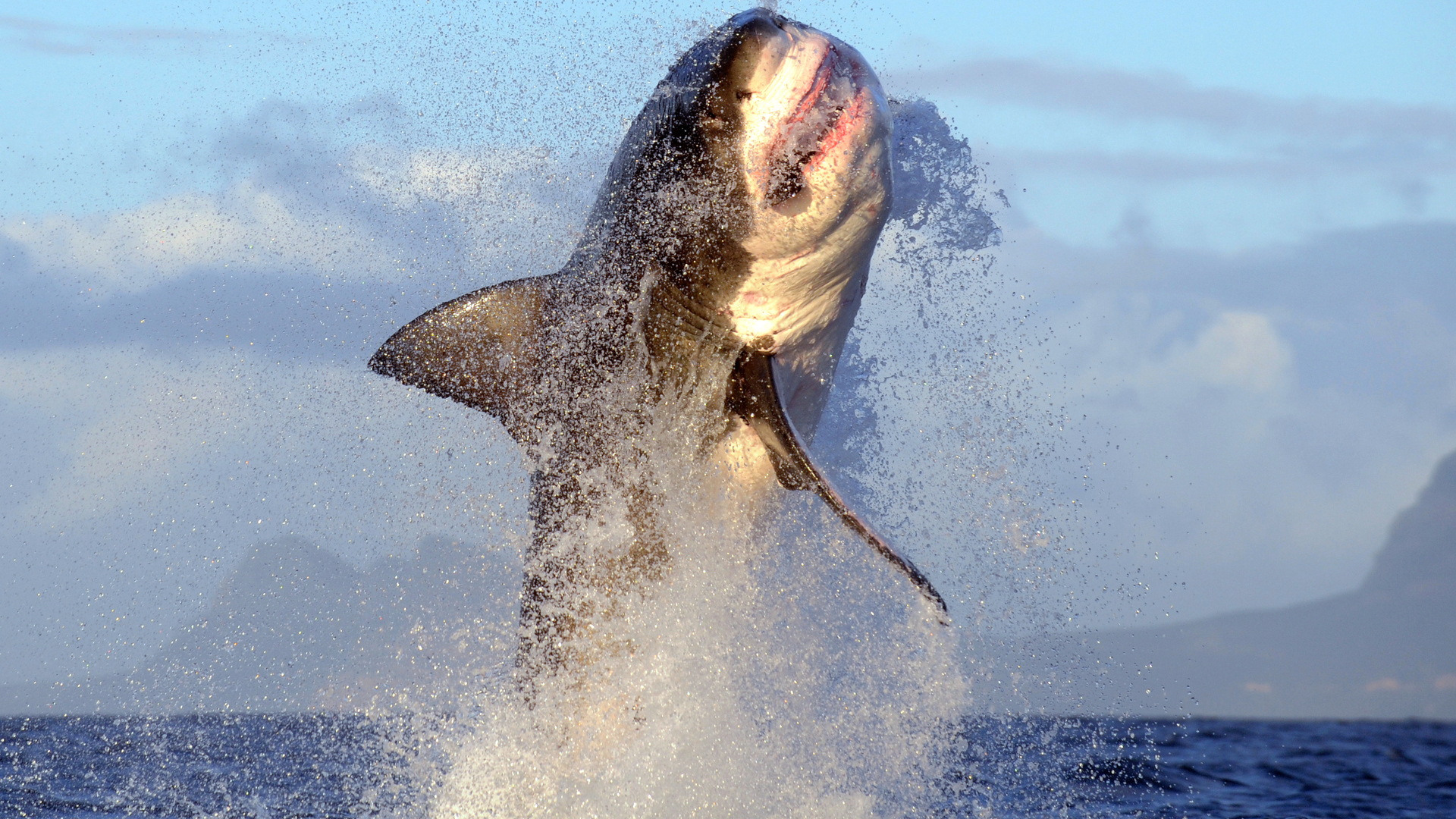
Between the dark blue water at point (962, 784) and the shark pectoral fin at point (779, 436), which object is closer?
the shark pectoral fin at point (779, 436)

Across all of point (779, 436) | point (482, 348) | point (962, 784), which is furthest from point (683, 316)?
point (962, 784)

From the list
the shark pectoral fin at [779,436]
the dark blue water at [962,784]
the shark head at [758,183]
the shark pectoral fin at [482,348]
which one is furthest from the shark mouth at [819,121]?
the dark blue water at [962,784]

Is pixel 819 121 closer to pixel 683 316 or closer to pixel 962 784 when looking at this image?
pixel 683 316

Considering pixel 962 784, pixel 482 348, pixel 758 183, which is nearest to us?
pixel 758 183

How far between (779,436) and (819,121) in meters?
1.25

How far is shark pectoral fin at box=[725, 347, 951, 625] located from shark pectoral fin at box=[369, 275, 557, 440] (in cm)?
94

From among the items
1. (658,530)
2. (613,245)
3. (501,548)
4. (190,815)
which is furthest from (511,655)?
(190,815)

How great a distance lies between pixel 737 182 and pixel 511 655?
95.3 inches

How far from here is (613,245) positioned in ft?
14.4

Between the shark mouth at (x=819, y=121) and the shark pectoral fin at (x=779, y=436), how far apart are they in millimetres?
787

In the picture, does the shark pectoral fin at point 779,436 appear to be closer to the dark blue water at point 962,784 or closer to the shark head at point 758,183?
the shark head at point 758,183

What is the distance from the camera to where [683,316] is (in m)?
4.36

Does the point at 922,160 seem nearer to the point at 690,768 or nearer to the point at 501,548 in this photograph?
the point at 501,548

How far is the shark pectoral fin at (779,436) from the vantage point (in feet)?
12.9
